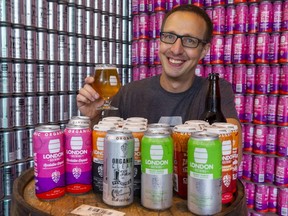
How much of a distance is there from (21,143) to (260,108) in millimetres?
1869

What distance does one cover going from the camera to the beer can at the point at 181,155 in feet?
2.62

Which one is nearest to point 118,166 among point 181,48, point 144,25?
point 181,48

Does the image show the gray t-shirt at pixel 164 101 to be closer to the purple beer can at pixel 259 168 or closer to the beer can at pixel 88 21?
the purple beer can at pixel 259 168

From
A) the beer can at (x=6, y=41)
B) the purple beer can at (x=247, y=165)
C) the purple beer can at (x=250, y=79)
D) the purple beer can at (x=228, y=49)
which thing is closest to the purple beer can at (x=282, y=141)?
the purple beer can at (x=247, y=165)

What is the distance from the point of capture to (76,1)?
2793 millimetres

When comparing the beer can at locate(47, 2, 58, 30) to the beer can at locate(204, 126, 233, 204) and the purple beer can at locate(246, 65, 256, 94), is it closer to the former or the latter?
the purple beer can at locate(246, 65, 256, 94)

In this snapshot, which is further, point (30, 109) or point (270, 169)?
point (270, 169)

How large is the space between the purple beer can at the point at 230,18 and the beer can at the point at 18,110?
5.74 ft

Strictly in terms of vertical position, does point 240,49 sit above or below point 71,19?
below

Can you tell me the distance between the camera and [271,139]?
8.49 ft

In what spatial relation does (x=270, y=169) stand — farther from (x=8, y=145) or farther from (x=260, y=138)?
(x=8, y=145)

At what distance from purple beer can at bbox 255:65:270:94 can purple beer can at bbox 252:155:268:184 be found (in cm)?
53

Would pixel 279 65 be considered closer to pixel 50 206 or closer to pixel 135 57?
pixel 135 57

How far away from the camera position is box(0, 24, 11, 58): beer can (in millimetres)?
2309
